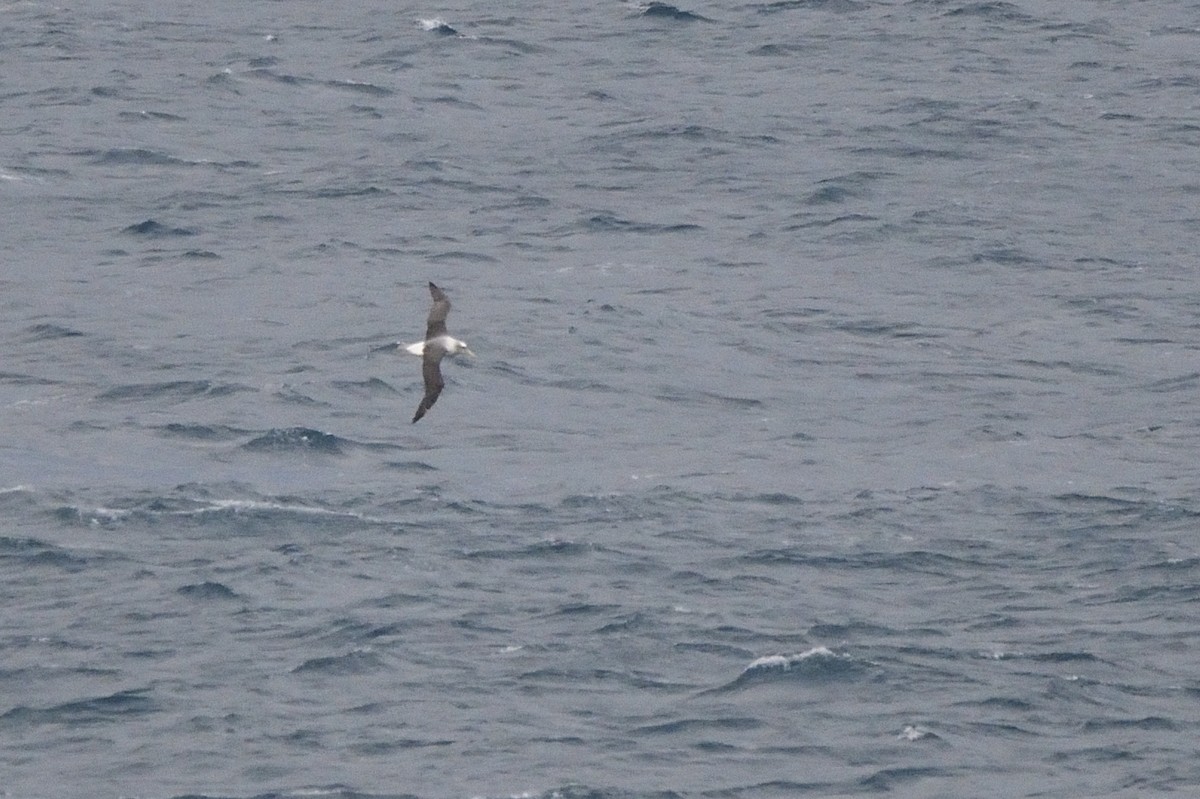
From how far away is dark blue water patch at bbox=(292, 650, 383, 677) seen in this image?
37.9m

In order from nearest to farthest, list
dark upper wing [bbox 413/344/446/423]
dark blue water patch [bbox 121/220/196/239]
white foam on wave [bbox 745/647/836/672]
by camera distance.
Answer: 1. dark upper wing [bbox 413/344/446/423]
2. white foam on wave [bbox 745/647/836/672]
3. dark blue water patch [bbox 121/220/196/239]

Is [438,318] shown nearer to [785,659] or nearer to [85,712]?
[785,659]

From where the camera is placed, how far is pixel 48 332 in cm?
5184

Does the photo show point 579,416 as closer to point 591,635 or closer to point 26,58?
point 591,635

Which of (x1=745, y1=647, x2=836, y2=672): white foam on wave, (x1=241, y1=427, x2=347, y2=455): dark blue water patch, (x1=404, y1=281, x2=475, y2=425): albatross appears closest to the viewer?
(x1=404, y1=281, x2=475, y2=425): albatross

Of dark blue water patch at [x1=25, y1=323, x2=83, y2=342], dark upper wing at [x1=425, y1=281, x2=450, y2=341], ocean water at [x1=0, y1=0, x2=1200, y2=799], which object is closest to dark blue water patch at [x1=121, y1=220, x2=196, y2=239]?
ocean water at [x1=0, y1=0, x2=1200, y2=799]

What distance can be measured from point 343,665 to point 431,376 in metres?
5.13

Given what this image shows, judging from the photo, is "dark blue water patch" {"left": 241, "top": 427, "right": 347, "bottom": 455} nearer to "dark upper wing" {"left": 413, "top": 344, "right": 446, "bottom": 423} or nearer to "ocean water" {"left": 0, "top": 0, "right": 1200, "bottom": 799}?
"ocean water" {"left": 0, "top": 0, "right": 1200, "bottom": 799}

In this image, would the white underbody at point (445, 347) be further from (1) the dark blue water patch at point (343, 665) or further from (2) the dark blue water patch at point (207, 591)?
(2) the dark blue water patch at point (207, 591)

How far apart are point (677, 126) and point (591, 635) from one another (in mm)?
28053

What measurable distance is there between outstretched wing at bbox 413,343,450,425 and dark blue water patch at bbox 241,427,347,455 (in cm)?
990

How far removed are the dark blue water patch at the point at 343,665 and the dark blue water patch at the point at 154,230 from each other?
21.4 metres

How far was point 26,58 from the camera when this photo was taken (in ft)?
237

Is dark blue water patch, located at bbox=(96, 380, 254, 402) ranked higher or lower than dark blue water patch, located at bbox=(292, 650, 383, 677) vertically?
lower
